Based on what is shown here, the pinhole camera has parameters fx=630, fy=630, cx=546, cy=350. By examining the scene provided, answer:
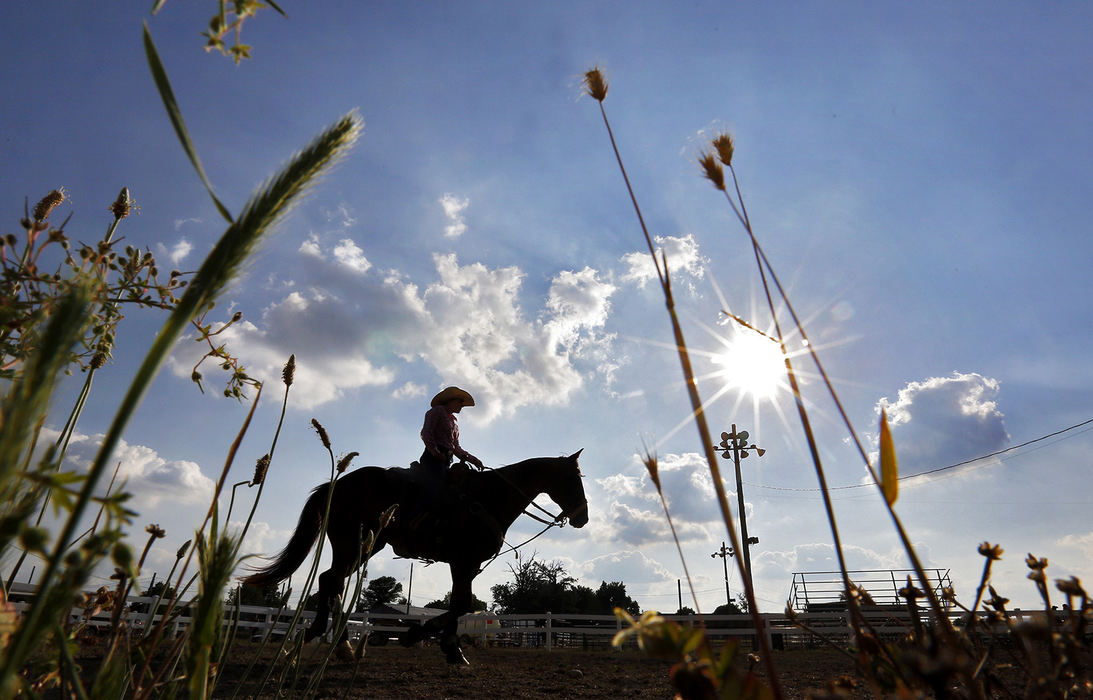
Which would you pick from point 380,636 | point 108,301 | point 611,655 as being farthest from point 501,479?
point 380,636

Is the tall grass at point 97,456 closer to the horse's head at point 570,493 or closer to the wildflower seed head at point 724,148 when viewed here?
the wildflower seed head at point 724,148

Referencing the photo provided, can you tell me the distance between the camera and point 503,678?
8195mm

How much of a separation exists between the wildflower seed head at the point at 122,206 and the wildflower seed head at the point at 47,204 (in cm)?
11

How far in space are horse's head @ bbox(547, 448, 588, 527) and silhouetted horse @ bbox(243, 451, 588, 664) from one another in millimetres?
50

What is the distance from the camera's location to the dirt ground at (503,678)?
268 inches

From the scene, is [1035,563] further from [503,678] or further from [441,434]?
[503,678]

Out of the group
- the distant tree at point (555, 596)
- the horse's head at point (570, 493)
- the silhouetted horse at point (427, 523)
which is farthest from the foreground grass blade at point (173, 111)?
the distant tree at point (555, 596)

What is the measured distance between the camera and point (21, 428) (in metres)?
0.42

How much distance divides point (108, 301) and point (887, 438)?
170 cm

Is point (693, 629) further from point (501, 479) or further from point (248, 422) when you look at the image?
point (501, 479)

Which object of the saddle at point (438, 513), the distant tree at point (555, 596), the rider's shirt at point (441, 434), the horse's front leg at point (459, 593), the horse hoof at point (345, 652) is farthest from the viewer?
the distant tree at point (555, 596)

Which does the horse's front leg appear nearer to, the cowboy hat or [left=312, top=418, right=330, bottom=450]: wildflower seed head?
the cowboy hat

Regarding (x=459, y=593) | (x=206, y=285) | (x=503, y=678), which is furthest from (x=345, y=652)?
(x=206, y=285)

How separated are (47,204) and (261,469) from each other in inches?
29.9
